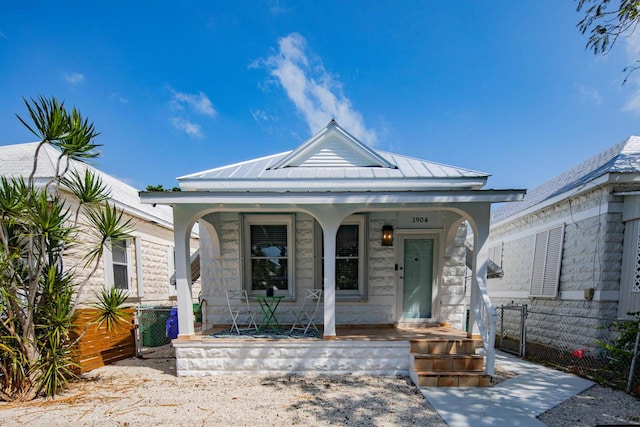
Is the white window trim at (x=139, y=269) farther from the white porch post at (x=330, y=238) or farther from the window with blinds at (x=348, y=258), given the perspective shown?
the white porch post at (x=330, y=238)

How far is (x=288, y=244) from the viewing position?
19.9ft

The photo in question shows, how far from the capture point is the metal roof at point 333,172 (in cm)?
545

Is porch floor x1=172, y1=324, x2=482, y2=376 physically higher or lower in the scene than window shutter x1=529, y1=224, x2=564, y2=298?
lower

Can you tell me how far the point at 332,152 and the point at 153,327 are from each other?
6226mm

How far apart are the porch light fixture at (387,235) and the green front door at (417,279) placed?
0.41m

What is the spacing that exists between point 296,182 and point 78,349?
187 inches

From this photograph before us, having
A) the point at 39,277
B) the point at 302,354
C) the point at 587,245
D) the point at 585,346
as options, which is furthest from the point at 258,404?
the point at 587,245

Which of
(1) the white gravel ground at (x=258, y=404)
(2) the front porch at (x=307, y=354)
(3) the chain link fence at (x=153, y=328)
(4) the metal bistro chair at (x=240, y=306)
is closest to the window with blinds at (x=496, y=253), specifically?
(1) the white gravel ground at (x=258, y=404)

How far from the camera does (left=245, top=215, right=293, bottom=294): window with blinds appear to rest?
6113 mm

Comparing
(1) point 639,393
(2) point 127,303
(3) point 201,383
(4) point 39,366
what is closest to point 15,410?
(4) point 39,366

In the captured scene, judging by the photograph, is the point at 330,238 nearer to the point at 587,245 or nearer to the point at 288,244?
the point at 288,244

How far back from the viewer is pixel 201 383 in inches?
170

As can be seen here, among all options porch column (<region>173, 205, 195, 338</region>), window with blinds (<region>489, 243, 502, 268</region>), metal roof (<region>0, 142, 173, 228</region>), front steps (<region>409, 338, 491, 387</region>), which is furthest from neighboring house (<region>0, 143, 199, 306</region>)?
window with blinds (<region>489, 243, 502, 268</region>)

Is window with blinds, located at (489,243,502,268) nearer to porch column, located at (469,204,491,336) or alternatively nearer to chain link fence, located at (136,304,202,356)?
porch column, located at (469,204,491,336)
